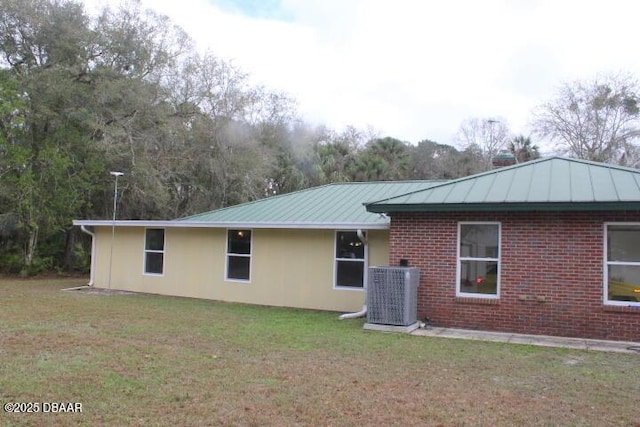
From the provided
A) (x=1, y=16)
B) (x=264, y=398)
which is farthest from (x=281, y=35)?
(x=264, y=398)

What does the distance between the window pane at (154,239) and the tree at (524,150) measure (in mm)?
23277

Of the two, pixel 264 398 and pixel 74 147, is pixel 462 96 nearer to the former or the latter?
pixel 74 147

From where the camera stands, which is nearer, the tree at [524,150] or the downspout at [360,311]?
the downspout at [360,311]

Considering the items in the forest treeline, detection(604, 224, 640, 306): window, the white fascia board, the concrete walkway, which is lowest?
the concrete walkway

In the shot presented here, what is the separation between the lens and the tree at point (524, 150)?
3259cm

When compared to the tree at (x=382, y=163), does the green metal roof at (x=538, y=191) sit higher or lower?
lower

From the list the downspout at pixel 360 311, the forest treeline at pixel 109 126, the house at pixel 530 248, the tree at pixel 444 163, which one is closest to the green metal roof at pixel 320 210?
the downspout at pixel 360 311

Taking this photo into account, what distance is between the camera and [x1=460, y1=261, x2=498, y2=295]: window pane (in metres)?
9.88

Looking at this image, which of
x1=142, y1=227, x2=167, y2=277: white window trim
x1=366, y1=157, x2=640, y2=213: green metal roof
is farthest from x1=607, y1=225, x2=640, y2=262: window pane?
x1=142, y1=227, x2=167, y2=277: white window trim

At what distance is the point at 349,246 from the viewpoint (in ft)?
41.8

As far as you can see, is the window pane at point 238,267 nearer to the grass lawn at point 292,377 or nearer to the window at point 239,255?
Answer: the window at point 239,255

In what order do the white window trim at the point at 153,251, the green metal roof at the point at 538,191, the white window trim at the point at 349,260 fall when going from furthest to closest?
the white window trim at the point at 153,251, the white window trim at the point at 349,260, the green metal roof at the point at 538,191

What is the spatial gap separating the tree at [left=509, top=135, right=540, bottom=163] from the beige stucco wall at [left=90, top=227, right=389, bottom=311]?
22420 mm

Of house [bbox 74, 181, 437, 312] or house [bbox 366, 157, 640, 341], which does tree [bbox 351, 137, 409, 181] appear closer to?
house [bbox 74, 181, 437, 312]
